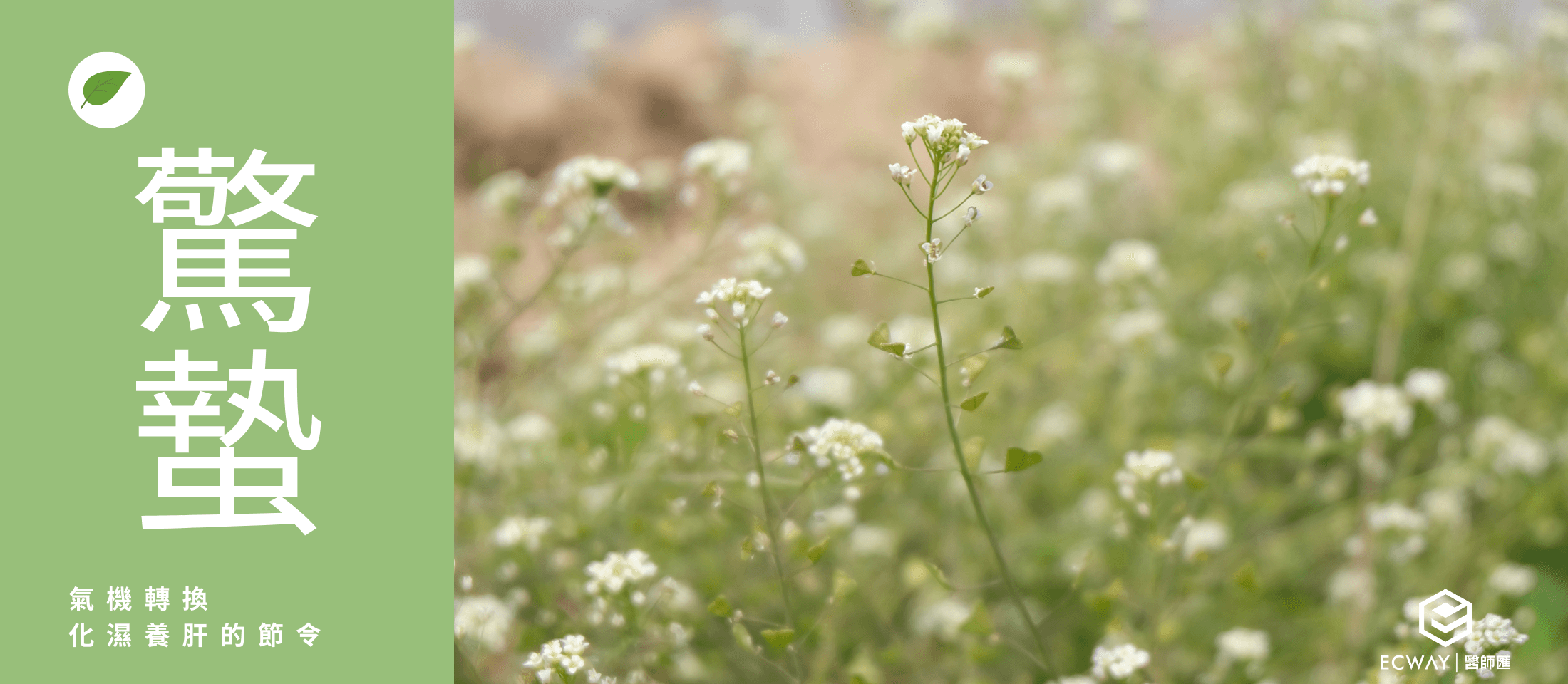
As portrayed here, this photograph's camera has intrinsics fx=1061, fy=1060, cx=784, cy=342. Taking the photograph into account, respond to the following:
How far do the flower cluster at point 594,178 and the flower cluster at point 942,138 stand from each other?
723 millimetres

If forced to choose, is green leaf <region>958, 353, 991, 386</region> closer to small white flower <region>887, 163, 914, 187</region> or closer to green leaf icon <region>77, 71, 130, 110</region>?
small white flower <region>887, 163, 914, 187</region>

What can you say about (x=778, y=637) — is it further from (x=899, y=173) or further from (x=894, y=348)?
(x=899, y=173)

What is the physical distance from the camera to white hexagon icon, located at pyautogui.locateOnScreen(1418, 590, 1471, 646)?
1172mm

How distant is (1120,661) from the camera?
45.3 inches

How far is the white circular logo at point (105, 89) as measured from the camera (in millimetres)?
1285

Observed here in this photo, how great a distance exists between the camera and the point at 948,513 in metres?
1.96

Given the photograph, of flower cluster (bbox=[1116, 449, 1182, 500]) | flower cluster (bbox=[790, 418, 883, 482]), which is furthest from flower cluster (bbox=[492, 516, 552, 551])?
flower cluster (bbox=[1116, 449, 1182, 500])

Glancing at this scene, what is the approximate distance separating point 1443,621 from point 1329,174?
0.57 metres

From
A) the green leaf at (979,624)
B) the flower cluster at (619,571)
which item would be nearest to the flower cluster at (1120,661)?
the green leaf at (979,624)

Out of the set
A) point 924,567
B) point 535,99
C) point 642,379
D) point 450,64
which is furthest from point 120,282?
point 535,99

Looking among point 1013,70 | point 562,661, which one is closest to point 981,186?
point 562,661

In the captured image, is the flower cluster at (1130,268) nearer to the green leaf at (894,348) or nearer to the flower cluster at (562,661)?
the green leaf at (894,348)

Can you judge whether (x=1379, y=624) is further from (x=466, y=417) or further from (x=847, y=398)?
(x=466, y=417)

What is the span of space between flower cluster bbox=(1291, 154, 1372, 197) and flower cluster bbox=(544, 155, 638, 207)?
89cm
